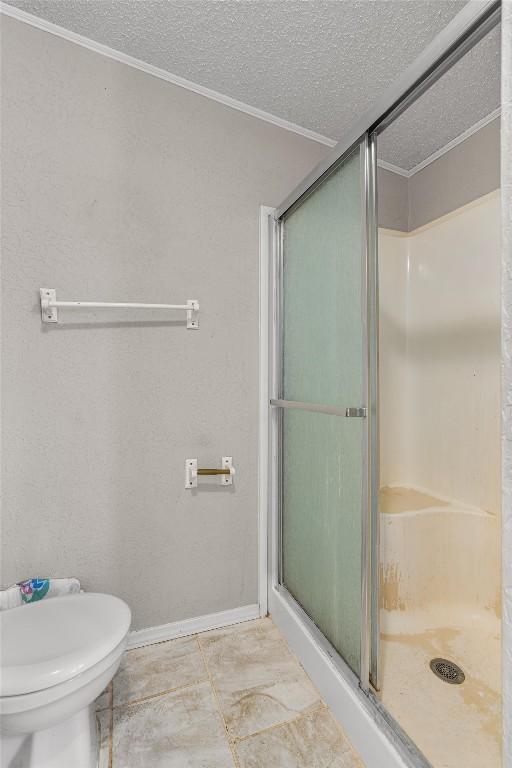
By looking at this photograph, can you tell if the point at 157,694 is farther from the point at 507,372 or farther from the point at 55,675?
the point at 507,372

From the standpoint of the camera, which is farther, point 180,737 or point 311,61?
point 311,61

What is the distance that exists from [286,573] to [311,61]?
2.17 metres

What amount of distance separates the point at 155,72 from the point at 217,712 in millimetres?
2403

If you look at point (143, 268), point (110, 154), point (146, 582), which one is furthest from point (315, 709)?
point (110, 154)

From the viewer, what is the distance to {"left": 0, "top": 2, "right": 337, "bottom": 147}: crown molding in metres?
1.37

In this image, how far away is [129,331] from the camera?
157 centimetres

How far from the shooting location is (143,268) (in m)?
1.59

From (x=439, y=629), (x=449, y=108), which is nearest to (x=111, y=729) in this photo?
(x=439, y=629)

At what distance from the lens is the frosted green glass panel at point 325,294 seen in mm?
1260

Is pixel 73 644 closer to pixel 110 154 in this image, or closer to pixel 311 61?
pixel 110 154

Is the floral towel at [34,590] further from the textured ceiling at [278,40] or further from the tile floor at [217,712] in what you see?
the textured ceiling at [278,40]

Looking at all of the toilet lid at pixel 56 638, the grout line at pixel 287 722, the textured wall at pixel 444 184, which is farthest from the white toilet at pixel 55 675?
the textured wall at pixel 444 184

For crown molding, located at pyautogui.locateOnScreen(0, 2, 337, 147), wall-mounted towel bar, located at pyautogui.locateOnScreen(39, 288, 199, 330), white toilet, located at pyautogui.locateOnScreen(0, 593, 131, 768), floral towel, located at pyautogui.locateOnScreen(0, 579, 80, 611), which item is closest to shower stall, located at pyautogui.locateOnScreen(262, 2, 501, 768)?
crown molding, located at pyautogui.locateOnScreen(0, 2, 337, 147)

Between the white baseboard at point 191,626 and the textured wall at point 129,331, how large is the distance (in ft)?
0.14
